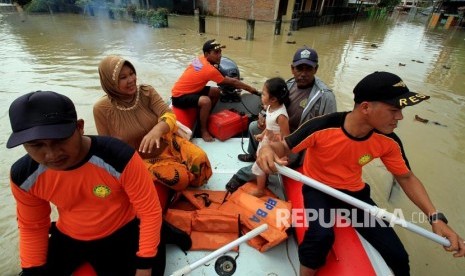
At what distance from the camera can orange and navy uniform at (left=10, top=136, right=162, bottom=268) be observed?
59.8 inches

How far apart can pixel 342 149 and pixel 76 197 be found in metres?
1.84

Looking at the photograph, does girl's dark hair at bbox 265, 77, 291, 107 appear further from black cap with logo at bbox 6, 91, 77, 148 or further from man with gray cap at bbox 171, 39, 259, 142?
black cap with logo at bbox 6, 91, 77, 148

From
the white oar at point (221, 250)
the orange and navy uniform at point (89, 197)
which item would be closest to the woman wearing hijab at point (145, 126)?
the orange and navy uniform at point (89, 197)

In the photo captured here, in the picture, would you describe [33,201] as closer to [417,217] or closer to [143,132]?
[143,132]

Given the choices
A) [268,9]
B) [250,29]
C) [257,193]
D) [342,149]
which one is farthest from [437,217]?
[268,9]

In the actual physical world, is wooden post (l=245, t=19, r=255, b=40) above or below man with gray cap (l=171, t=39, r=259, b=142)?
below

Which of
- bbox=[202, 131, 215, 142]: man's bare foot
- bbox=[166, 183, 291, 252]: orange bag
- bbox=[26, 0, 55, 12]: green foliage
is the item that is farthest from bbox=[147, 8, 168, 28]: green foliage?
bbox=[166, 183, 291, 252]: orange bag

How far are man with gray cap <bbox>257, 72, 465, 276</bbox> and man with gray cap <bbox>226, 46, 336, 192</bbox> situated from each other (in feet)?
2.44

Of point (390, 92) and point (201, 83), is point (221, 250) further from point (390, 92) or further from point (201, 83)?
point (201, 83)

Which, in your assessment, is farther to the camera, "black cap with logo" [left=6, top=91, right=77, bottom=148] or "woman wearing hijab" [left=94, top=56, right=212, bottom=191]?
"woman wearing hijab" [left=94, top=56, right=212, bottom=191]

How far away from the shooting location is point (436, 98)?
319 inches

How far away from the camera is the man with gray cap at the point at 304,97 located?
2.82 metres

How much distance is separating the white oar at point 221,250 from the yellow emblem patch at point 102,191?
0.67 metres

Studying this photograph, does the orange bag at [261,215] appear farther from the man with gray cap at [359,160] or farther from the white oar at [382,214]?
the white oar at [382,214]
